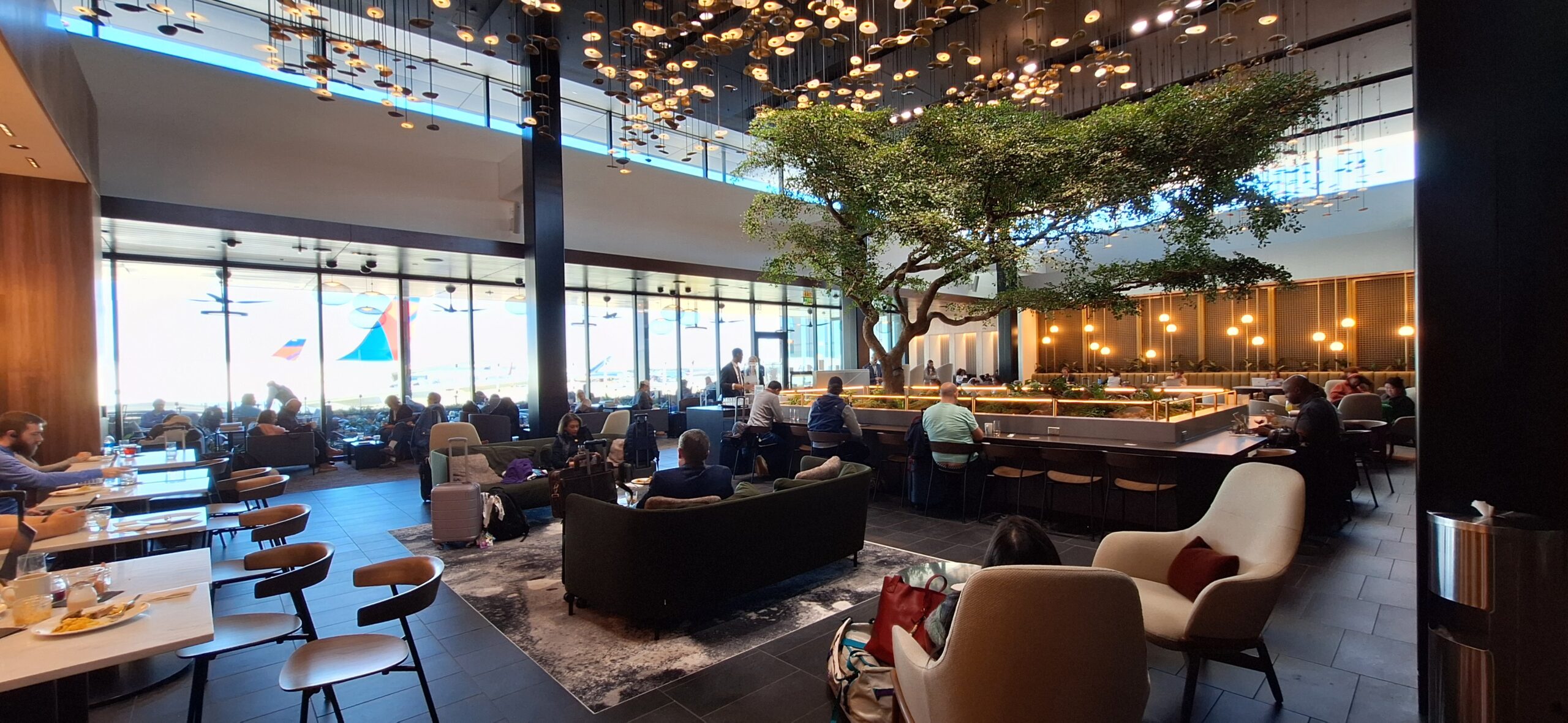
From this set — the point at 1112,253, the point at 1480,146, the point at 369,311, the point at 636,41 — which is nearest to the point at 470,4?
the point at 636,41

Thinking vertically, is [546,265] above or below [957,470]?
above

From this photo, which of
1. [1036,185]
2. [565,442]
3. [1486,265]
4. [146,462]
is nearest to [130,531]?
[146,462]

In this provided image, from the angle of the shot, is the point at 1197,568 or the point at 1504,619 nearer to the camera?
the point at 1504,619

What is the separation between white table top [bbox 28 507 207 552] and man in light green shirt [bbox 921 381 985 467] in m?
5.20

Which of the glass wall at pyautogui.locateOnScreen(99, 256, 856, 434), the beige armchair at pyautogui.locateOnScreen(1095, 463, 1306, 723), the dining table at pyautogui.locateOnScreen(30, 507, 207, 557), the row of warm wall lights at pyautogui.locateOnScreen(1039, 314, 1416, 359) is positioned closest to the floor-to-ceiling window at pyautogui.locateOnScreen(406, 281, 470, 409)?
the glass wall at pyautogui.locateOnScreen(99, 256, 856, 434)

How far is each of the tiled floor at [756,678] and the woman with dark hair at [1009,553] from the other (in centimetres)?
104

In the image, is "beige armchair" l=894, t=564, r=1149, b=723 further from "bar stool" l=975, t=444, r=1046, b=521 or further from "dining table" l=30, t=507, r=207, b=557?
"bar stool" l=975, t=444, r=1046, b=521

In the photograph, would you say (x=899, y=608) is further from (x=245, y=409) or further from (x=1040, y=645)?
(x=245, y=409)

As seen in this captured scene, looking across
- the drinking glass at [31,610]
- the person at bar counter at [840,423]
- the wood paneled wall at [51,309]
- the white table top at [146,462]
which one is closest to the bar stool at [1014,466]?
the person at bar counter at [840,423]

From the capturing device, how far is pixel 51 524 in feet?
10.6

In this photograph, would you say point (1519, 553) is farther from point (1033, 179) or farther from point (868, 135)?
point (868, 135)

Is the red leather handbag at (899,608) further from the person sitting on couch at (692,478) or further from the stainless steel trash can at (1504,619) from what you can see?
the stainless steel trash can at (1504,619)

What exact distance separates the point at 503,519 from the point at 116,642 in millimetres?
4049

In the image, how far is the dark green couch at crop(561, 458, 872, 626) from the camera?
367 centimetres
